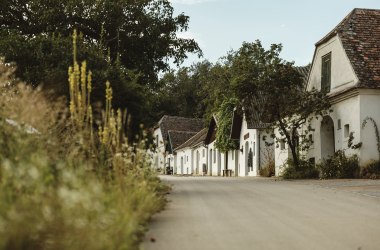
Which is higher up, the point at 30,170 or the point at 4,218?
the point at 30,170

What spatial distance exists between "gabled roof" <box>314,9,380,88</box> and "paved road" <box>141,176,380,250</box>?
12.4m

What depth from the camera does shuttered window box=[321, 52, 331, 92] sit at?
89.4 ft

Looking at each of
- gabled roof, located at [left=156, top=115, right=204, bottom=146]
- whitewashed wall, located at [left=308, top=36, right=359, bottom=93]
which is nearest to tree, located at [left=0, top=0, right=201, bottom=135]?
Answer: whitewashed wall, located at [left=308, top=36, right=359, bottom=93]

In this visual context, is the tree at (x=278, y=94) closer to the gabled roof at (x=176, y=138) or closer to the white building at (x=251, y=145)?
the white building at (x=251, y=145)

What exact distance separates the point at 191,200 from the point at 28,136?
22.6ft

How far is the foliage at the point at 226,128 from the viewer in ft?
143

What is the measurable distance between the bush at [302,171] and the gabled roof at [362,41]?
4735 mm

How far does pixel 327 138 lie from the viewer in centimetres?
2761

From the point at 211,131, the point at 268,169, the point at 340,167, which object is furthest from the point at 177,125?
the point at 340,167

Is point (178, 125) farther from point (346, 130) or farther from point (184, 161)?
point (346, 130)

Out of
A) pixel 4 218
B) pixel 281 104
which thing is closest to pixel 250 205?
pixel 4 218

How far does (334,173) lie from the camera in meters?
24.2

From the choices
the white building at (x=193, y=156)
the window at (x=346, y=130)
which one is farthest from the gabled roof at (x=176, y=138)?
the window at (x=346, y=130)

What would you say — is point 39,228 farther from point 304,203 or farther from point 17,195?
point 304,203
